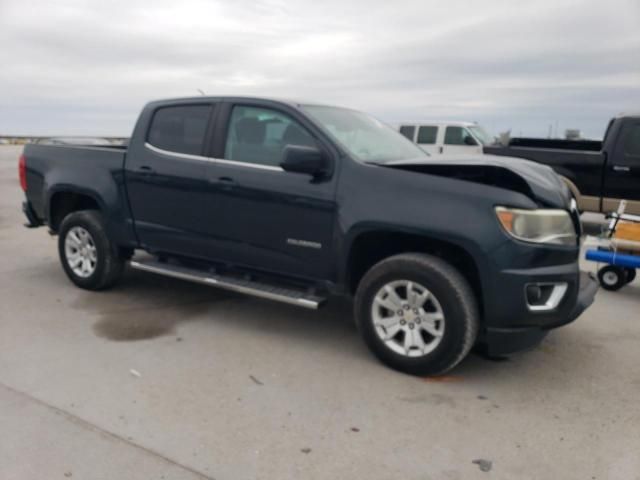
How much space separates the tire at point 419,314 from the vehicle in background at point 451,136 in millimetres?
11148

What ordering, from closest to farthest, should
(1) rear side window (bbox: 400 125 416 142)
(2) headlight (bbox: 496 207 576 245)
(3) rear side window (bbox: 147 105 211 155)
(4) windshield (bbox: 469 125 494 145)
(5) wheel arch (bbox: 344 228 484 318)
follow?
(2) headlight (bbox: 496 207 576 245) → (5) wheel arch (bbox: 344 228 484 318) → (3) rear side window (bbox: 147 105 211 155) → (4) windshield (bbox: 469 125 494 145) → (1) rear side window (bbox: 400 125 416 142)

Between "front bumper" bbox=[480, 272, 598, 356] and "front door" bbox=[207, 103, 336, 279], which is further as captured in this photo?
"front door" bbox=[207, 103, 336, 279]

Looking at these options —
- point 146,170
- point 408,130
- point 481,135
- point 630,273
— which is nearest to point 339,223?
point 146,170

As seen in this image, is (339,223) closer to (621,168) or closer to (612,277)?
(612,277)

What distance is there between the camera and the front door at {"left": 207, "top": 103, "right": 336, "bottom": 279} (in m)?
4.35

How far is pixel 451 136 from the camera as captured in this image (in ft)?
50.1

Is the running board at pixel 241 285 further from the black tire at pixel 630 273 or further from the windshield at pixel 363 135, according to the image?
the black tire at pixel 630 273

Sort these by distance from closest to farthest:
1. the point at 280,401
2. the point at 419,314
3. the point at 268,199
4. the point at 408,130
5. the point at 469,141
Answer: the point at 280,401 → the point at 419,314 → the point at 268,199 → the point at 469,141 → the point at 408,130

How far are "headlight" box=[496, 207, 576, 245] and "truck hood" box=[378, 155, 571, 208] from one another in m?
0.08

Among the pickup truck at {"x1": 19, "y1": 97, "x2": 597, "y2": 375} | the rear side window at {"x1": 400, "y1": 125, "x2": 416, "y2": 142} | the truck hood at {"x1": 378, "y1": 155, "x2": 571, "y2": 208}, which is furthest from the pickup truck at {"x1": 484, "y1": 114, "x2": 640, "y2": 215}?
the rear side window at {"x1": 400, "y1": 125, "x2": 416, "y2": 142}

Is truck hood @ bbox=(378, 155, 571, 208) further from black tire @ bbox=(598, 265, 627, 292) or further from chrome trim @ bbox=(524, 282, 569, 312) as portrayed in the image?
black tire @ bbox=(598, 265, 627, 292)

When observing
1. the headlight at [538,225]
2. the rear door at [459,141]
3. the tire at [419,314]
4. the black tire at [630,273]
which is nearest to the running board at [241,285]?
the tire at [419,314]

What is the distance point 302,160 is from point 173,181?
4.71ft

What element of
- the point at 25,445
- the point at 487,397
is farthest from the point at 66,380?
the point at 487,397
